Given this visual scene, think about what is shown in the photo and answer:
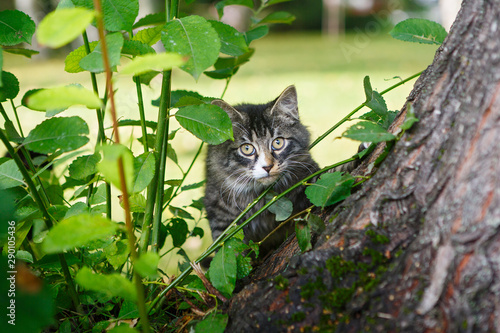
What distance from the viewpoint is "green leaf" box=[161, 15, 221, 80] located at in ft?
2.93

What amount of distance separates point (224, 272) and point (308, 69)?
763 cm

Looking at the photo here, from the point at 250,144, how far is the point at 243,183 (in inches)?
6.8

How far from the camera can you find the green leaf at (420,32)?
1265 millimetres

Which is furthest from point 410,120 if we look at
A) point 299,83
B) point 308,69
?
point 308,69

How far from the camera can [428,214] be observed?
0.87 m

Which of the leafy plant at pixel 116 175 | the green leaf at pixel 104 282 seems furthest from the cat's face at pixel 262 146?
the green leaf at pixel 104 282

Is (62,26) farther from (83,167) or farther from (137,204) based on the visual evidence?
(137,204)

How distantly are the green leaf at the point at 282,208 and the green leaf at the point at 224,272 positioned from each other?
21cm

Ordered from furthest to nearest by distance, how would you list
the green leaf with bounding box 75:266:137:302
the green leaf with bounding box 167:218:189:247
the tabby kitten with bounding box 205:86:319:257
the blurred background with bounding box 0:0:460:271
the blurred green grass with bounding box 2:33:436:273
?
the blurred background with bounding box 0:0:460:271 → the blurred green grass with bounding box 2:33:436:273 → the tabby kitten with bounding box 205:86:319:257 → the green leaf with bounding box 167:218:189:247 → the green leaf with bounding box 75:266:137:302

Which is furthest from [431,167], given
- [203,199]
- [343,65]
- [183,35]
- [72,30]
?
[343,65]

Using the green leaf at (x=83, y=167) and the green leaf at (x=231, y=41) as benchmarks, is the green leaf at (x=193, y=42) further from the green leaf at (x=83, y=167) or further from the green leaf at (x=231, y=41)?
the green leaf at (x=83, y=167)

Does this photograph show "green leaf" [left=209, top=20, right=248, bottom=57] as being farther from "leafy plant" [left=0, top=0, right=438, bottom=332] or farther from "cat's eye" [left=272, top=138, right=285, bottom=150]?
"cat's eye" [left=272, top=138, right=285, bottom=150]

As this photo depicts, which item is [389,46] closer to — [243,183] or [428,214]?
[243,183]

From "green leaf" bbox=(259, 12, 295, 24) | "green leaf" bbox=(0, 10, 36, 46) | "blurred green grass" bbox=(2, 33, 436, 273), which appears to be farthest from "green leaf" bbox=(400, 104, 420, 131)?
"green leaf" bbox=(0, 10, 36, 46)
